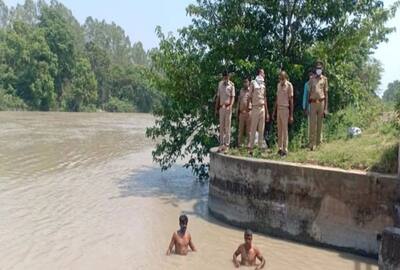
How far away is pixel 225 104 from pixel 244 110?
579mm

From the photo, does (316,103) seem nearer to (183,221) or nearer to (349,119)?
(349,119)

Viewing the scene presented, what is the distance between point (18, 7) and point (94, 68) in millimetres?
66328

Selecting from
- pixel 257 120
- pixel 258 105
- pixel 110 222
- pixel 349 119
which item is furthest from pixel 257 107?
pixel 349 119

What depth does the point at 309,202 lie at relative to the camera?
9883mm

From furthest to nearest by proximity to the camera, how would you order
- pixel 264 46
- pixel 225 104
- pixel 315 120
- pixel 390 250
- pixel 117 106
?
1. pixel 117 106
2. pixel 264 46
3. pixel 225 104
4. pixel 315 120
5. pixel 390 250

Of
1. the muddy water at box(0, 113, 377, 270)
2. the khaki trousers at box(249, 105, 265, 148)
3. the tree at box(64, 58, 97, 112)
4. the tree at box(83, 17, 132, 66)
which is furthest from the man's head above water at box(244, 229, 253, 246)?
the tree at box(83, 17, 132, 66)

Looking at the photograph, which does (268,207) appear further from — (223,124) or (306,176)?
(223,124)

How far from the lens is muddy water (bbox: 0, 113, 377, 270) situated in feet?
30.2

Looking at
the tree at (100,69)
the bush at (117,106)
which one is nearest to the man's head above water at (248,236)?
the bush at (117,106)

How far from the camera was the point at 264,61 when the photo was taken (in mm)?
13711

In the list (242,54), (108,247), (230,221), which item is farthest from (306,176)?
(242,54)

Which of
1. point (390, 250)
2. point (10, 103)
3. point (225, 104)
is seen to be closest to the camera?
point (390, 250)

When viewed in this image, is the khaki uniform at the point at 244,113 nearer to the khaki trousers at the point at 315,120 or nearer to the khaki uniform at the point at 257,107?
the khaki uniform at the point at 257,107

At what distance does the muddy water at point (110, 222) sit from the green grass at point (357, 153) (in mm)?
1642
